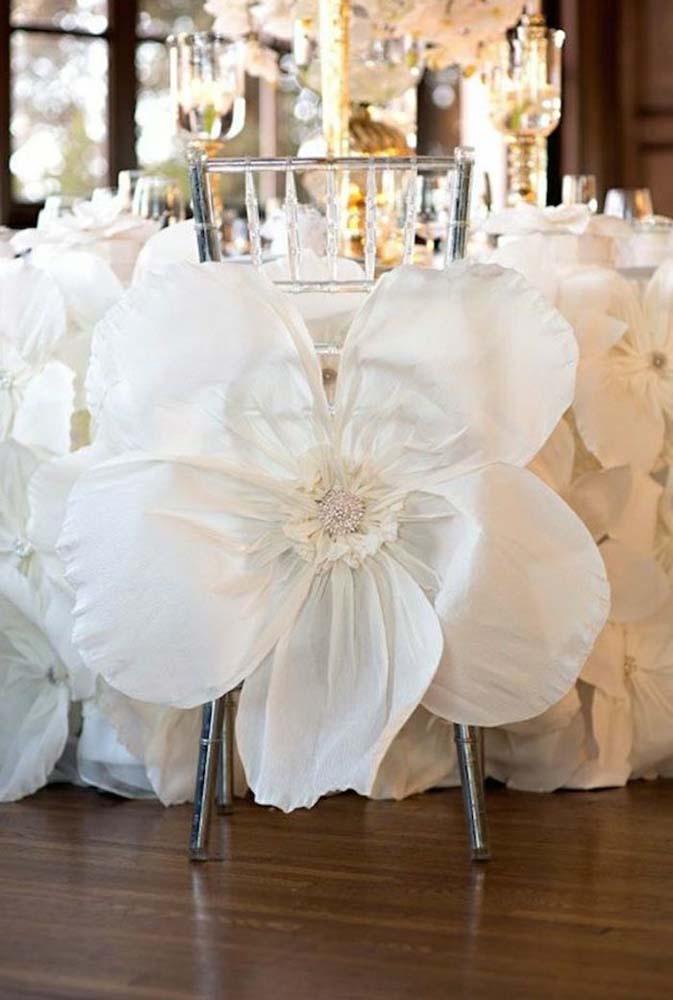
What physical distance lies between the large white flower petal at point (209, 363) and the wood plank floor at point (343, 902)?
0.46 m

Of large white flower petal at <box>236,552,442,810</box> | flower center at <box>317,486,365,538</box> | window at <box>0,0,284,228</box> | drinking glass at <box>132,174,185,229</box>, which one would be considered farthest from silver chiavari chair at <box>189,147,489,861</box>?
window at <box>0,0,284,228</box>

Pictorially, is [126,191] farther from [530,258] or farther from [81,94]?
[81,94]

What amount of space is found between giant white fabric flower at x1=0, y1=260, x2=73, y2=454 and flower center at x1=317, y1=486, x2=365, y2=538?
56cm

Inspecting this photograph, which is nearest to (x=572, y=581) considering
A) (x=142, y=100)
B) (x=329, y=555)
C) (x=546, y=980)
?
(x=329, y=555)

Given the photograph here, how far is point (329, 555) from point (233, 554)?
102mm

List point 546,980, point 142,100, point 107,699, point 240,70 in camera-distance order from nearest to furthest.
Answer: point 546,980, point 107,699, point 240,70, point 142,100

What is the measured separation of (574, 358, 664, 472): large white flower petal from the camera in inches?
98.4

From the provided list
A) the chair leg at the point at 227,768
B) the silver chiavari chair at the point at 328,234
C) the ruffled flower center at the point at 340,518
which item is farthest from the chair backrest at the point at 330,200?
the chair leg at the point at 227,768

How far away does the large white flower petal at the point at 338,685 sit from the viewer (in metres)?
2.02

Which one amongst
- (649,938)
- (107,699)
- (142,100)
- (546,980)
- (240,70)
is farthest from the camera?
(142,100)

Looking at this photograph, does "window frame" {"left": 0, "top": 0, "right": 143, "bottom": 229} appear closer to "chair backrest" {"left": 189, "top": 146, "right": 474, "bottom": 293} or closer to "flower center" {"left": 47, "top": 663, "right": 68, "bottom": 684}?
"flower center" {"left": 47, "top": 663, "right": 68, "bottom": 684}

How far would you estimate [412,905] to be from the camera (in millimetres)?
1975

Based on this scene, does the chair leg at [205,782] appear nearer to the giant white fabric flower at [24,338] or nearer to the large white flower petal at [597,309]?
the giant white fabric flower at [24,338]

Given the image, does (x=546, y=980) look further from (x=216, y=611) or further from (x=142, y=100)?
(x=142, y=100)
